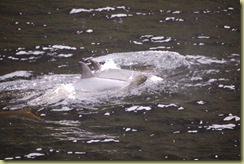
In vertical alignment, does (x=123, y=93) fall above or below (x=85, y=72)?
below

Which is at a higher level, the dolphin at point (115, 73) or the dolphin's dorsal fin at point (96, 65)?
the dolphin's dorsal fin at point (96, 65)

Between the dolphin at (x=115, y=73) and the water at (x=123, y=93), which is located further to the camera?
the dolphin at (x=115, y=73)

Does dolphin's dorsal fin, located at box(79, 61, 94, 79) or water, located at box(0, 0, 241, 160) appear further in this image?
dolphin's dorsal fin, located at box(79, 61, 94, 79)

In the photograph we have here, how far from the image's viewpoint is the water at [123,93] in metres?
4.02

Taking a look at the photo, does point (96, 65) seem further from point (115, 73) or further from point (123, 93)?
point (123, 93)

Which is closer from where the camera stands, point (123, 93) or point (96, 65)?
point (123, 93)

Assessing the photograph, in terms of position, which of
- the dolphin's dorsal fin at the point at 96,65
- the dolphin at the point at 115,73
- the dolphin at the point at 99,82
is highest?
the dolphin's dorsal fin at the point at 96,65

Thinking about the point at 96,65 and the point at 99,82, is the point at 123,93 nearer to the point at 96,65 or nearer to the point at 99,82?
the point at 99,82

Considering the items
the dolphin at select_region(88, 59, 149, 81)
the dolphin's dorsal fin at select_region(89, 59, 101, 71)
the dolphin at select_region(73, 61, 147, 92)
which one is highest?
the dolphin's dorsal fin at select_region(89, 59, 101, 71)

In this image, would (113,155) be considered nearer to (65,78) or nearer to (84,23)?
(65,78)

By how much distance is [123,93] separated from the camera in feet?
13.5

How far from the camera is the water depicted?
13.2ft

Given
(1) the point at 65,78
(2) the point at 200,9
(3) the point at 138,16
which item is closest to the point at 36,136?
(1) the point at 65,78

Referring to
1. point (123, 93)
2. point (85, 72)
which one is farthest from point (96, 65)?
A: point (123, 93)
